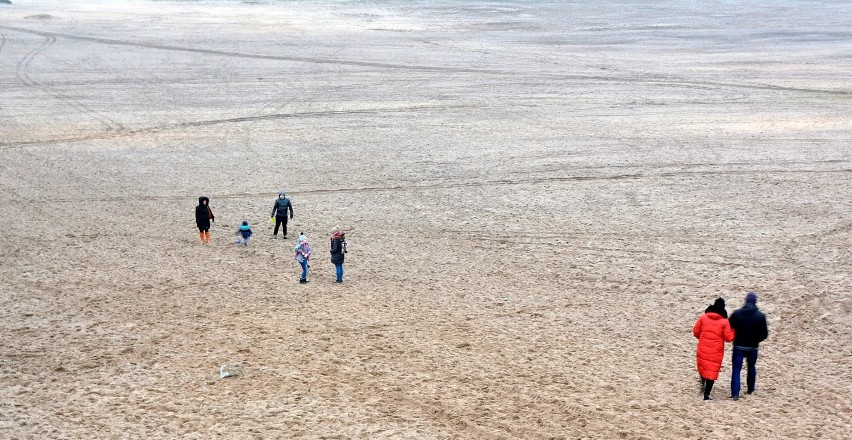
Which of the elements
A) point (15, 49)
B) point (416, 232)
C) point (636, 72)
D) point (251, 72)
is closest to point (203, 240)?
point (416, 232)

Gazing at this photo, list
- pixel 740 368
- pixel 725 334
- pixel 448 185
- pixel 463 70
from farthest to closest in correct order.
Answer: pixel 463 70 → pixel 448 185 → pixel 740 368 → pixel 725 334

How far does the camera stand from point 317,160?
2642 centimetres

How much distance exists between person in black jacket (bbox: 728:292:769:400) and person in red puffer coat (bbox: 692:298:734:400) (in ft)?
0.55

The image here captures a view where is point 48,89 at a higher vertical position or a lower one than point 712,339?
higher

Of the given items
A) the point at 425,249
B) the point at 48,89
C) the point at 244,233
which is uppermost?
the point at 48,89

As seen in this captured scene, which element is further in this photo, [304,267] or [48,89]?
[48,89]

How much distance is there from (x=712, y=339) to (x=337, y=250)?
23.9 ft

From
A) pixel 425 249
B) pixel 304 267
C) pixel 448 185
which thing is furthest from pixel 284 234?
pixel 448 185

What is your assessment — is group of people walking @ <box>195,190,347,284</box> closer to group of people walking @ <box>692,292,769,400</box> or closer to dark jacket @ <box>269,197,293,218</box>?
dark jacket @ <box>269,197,293,218</box>

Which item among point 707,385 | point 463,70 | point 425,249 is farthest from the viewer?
point 463,70

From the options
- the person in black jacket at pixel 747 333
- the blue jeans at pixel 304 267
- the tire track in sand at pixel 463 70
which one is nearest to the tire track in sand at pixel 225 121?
the tire track in sand at pixel 463 70

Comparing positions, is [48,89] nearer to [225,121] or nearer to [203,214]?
[225,121]

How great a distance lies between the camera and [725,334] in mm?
11008

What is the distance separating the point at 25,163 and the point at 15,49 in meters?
28.9
